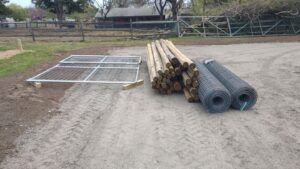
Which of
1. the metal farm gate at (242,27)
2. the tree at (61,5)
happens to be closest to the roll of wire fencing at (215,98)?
the metal farm gate at (242,27)

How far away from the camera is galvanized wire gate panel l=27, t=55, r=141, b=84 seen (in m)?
9.25

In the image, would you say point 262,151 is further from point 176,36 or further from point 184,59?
point 176,36

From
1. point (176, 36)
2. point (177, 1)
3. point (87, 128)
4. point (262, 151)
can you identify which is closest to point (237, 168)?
point (262, 151)

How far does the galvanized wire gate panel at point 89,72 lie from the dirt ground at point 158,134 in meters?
1.19

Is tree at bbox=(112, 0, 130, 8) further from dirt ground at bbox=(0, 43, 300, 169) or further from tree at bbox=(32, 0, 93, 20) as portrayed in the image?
dirt ground at bbox=(0, 43, 300, 169)

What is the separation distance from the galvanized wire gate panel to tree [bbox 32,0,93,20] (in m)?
35.4

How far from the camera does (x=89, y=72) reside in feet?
→ 34.8

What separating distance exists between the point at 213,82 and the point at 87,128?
9.30 ft

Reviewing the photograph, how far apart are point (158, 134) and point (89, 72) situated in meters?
5.74

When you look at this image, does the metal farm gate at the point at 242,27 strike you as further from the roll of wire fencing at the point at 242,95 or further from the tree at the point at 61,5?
the tree at the point at 61,5

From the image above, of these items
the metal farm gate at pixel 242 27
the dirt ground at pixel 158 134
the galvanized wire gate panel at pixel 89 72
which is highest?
the metal farm gate at pixel 242 27

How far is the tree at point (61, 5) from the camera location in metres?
45.4

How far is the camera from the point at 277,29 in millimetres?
22438

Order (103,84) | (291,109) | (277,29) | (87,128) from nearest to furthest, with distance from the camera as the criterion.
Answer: (87,128)
(291,109)
(103,84)
(277,29)
